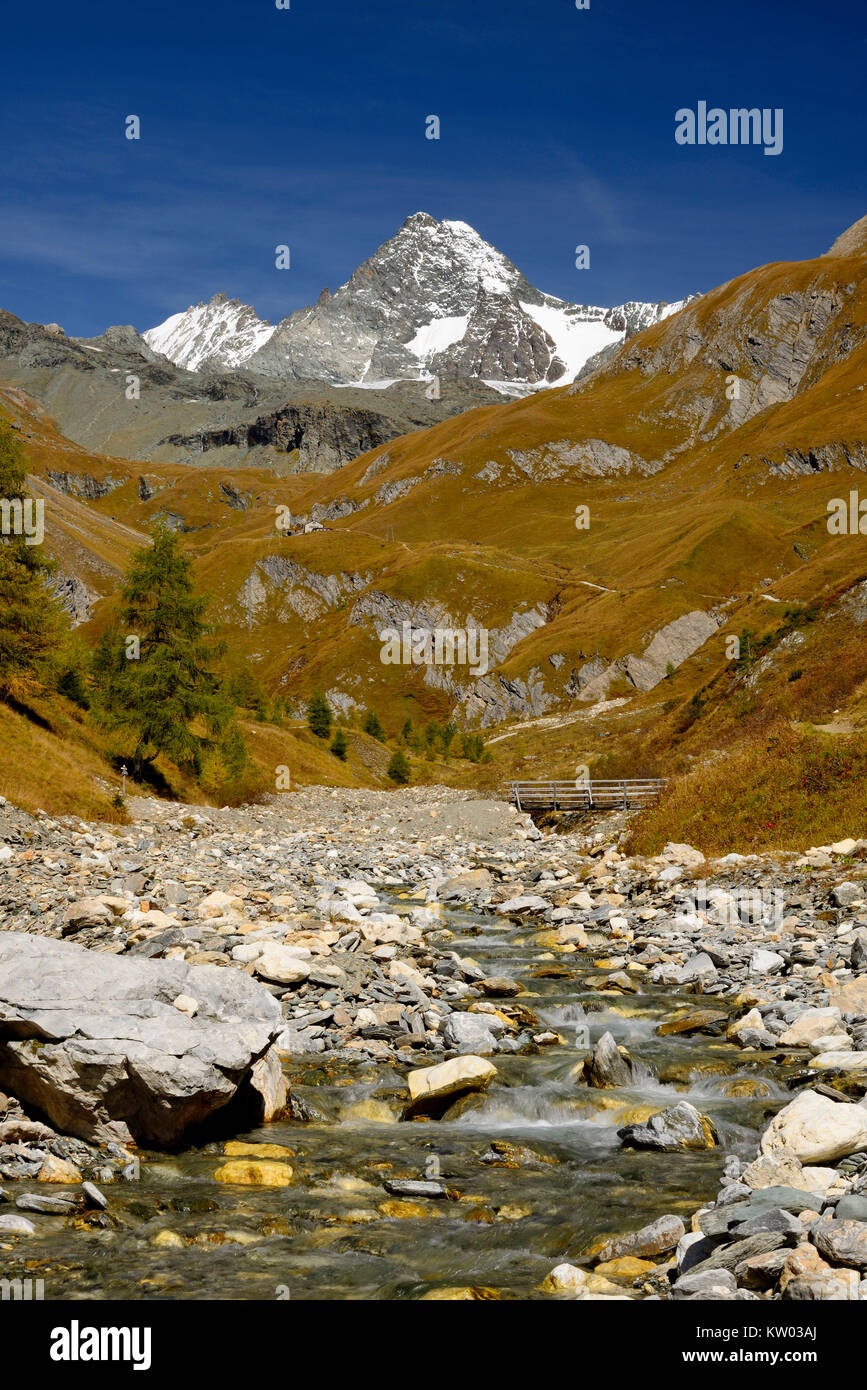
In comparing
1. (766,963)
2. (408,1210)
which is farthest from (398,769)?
(408,1210)

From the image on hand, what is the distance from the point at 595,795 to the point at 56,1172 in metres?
40.2

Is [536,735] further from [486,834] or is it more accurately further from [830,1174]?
[830,1174]

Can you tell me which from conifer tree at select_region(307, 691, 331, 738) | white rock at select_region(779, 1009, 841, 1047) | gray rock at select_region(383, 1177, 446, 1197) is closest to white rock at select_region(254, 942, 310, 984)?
gray rock at select_region(383, 1177, 446, 1197)

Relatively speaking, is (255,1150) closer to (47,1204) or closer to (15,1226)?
(47,1204)

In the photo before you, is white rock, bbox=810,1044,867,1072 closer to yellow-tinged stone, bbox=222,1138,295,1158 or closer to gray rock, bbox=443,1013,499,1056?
gray rock, bbox=443,1013,499,1056

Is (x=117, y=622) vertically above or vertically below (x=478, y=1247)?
above

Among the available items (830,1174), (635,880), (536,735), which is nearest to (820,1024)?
(830,1174)

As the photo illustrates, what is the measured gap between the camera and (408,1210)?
8.72 m

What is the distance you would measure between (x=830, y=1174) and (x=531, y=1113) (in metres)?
4.30

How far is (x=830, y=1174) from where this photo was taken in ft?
26.3

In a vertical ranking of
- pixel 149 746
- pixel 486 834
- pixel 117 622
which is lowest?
pixel 486 834

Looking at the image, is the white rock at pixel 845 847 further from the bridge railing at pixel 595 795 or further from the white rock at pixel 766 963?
the bridge railing at pixel 595 795

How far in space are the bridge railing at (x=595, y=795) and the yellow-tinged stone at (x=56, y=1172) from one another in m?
34.3

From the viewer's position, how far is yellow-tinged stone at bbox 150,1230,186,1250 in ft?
25.4
